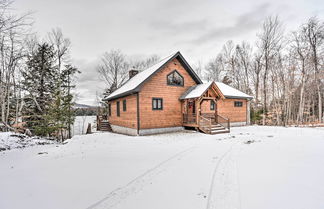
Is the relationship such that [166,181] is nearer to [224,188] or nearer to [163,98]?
[224,188]

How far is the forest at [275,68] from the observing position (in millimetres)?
17906

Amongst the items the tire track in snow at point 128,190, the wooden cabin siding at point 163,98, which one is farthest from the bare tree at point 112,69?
the tire track in snow at point 128,190

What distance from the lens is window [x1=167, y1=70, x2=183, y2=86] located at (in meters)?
12.9

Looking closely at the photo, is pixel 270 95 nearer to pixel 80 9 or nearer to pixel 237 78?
pixel 237 78

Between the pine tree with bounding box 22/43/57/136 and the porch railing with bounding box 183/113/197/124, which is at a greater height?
the pine tree with bounding box 22/43/57/136

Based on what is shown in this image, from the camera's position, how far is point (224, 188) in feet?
10.4

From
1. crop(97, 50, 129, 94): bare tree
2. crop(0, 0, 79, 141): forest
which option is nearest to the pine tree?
crop(0, 0, 79, 141): forest

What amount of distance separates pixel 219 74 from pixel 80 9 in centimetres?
2515

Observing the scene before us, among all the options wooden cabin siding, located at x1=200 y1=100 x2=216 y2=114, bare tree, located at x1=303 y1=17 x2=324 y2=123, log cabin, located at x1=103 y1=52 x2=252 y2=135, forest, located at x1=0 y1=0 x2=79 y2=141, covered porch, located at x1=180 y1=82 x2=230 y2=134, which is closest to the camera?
forest, located at x1=0 y1=0 x2=79 y2=141

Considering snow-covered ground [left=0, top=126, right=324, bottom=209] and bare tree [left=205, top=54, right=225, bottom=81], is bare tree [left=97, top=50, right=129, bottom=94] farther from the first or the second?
snow-covered ground [left=0, top=126, right=324, bottom=209]

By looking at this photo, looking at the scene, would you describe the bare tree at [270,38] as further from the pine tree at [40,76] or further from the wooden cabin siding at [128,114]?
the pine tree at [40,76]

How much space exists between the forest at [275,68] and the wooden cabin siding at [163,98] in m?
13.9

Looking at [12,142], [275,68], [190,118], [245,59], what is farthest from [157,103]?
[245,59]

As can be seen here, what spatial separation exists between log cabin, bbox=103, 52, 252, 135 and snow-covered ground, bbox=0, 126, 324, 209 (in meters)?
6.23
